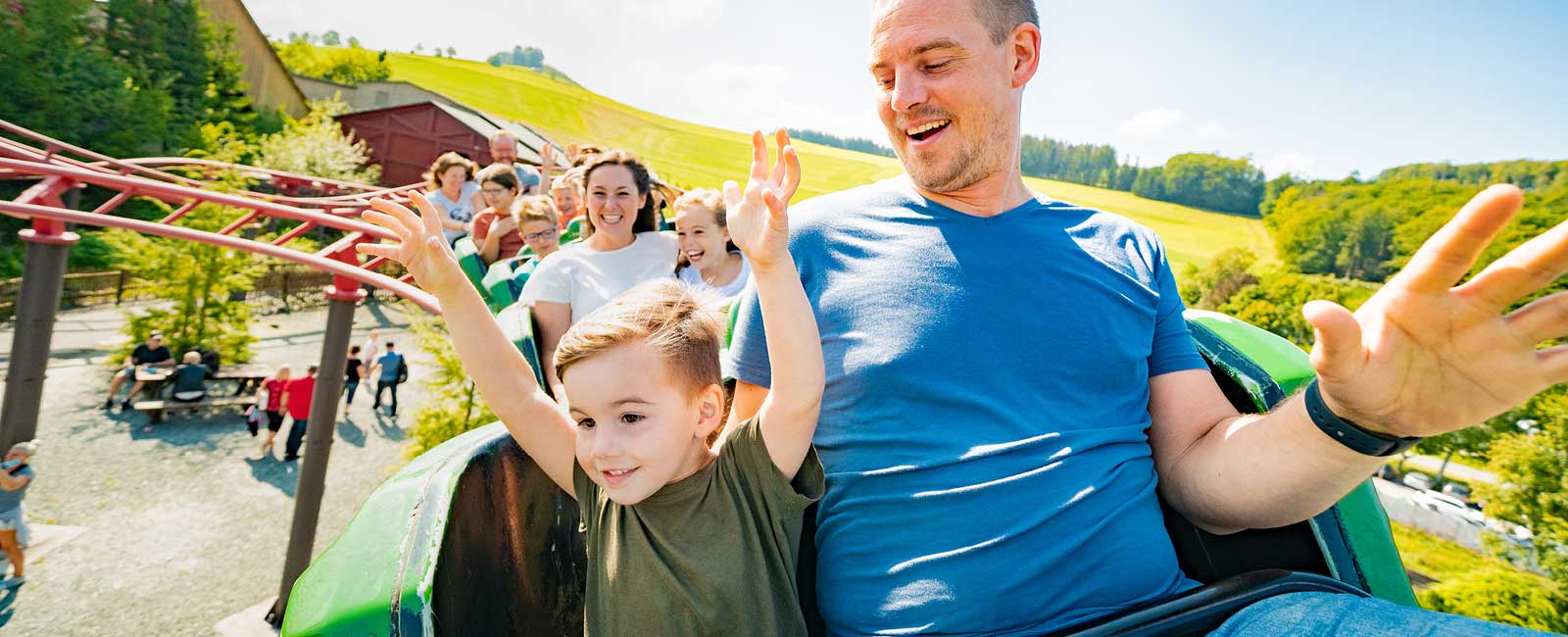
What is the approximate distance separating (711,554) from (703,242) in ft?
7.44

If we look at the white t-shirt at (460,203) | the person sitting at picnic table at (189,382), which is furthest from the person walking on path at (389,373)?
the white t-shirt at (460,203)

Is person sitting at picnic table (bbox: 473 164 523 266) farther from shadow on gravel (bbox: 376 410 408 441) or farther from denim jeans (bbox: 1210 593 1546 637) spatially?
shadow on gravel (bbox: 376 410 408 441)

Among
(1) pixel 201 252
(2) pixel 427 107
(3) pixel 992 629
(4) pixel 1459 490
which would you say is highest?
(2) pixel 427 107

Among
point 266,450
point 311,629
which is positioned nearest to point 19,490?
point 266,450

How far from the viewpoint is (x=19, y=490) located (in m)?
6.37

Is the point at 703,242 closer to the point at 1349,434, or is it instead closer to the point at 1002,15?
the point at 1002,15

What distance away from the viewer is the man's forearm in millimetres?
1135

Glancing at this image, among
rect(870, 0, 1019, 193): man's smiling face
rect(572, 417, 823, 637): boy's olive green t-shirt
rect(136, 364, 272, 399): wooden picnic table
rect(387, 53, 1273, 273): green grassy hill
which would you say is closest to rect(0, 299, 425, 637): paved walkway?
rect(136, 364, 272, 399): wooden picnic table

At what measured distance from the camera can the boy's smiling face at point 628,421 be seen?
1212 millimetres

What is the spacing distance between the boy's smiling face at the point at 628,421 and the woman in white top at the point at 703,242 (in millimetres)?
2016

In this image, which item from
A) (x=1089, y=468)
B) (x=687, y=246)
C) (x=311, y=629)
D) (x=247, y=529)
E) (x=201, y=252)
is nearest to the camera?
(x=311, y=629)

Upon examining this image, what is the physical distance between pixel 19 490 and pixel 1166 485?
27.5ft

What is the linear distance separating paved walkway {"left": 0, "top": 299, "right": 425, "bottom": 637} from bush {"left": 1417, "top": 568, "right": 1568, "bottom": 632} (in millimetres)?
12172

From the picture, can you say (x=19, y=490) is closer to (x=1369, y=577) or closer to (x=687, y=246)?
(x=687, y=246)
